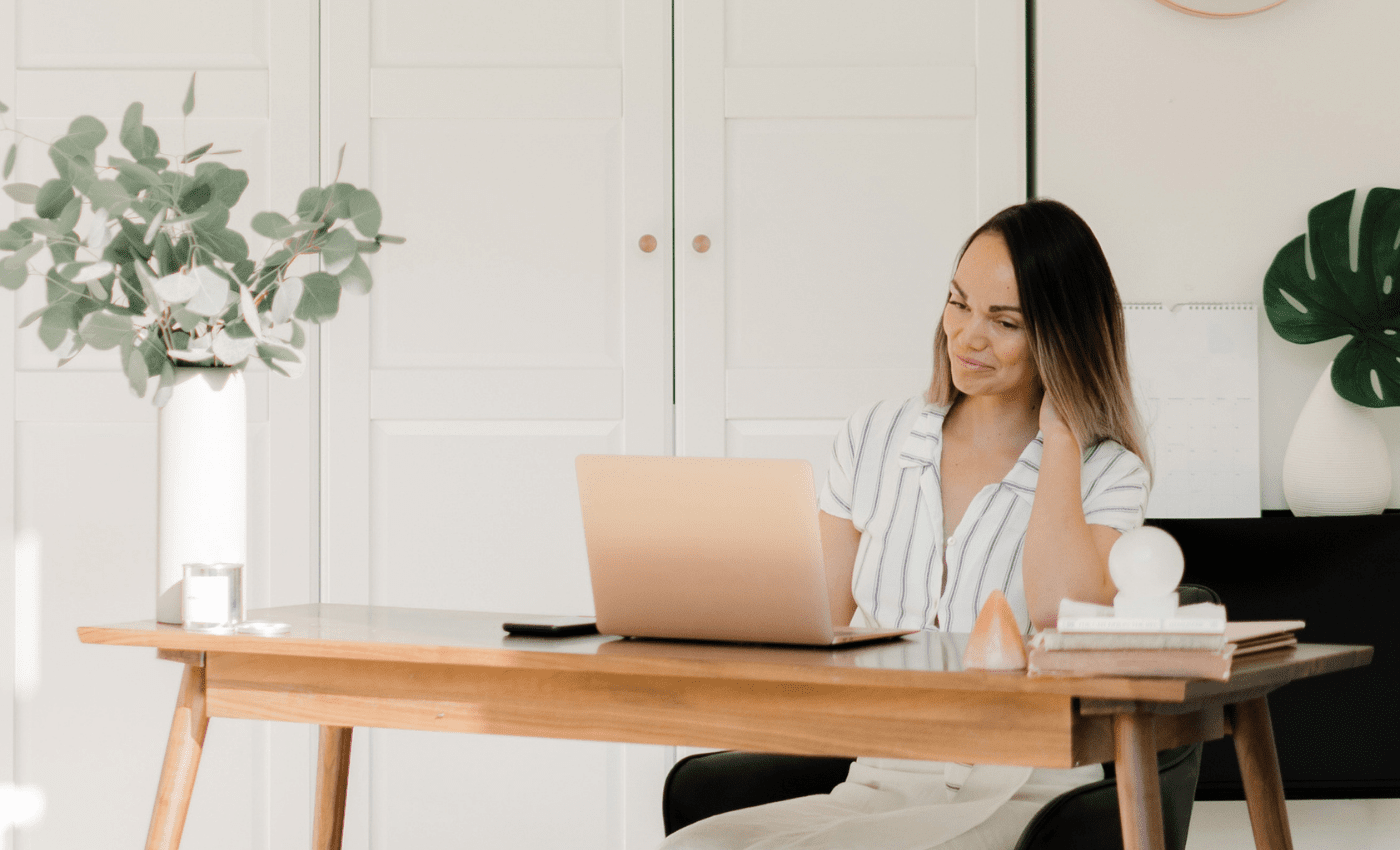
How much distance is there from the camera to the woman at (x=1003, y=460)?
166cm

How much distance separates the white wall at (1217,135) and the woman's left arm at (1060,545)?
846mm

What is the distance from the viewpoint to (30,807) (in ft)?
7.93

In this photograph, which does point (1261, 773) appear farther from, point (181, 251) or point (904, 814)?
point (181, 251)

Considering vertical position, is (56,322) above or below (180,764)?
above

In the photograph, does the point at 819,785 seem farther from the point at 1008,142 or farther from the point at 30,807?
the point at 30,807

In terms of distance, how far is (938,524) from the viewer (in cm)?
175

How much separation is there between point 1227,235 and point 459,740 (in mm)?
1729

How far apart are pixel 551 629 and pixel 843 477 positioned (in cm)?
66

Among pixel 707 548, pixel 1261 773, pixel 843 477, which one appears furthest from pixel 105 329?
pixel 1261 773

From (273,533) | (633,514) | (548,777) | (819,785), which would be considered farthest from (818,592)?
(273,533)

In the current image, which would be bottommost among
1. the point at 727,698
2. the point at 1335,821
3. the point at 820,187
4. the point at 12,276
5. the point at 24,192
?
the point at 1335,821

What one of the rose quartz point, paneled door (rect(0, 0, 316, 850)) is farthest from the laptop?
paneled door (rect(0, 0, 316, 850))

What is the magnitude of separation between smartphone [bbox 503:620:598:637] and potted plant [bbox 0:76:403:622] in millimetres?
388

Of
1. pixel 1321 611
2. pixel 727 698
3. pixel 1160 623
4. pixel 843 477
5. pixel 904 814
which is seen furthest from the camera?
pixel 1321 611
